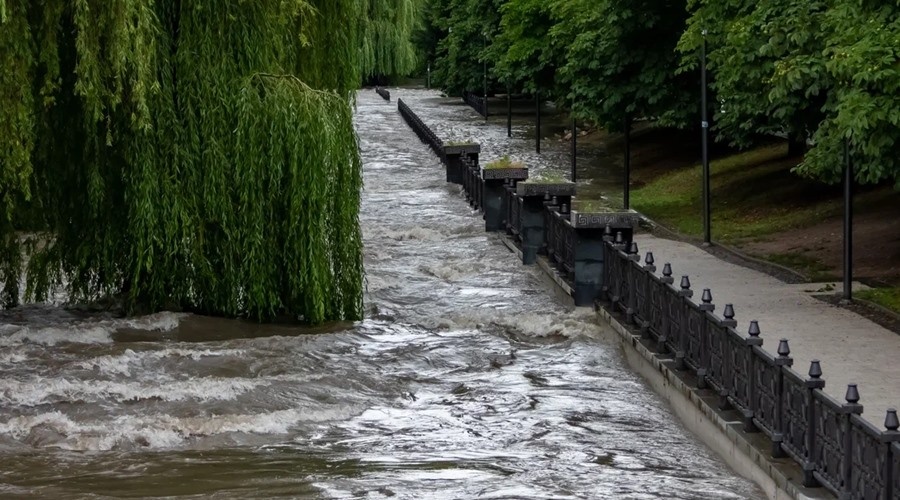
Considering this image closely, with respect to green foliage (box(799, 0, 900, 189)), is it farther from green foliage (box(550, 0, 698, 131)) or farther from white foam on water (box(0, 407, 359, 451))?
green foliage (box(550, 0, 698, 131))

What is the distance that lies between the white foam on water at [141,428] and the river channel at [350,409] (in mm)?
23

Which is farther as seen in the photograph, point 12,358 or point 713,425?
point 12,358

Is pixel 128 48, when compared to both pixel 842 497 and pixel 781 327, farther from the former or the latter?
pixel 842 497

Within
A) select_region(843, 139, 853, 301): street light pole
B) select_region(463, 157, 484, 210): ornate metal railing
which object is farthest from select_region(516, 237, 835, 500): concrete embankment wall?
select_region(463, 157, 484, 210): ornate metal railing

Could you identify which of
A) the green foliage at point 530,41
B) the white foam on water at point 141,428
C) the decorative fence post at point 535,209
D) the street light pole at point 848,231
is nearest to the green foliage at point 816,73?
the street light pole at point 848,231

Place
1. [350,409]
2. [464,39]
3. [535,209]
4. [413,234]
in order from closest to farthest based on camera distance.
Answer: [350,409], [535,209], [413,234], [464,39]

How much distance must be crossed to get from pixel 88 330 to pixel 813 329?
29.2ft

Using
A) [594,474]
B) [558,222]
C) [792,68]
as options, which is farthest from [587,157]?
[594,474]

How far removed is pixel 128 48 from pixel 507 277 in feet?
29.6

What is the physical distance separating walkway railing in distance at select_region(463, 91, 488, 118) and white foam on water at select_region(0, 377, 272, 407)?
52.6 m

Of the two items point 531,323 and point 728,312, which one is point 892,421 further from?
point 531,323

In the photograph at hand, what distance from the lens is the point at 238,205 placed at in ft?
Result: 59.7

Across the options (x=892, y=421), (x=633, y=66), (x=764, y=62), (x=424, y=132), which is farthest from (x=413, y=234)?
(x=424, y=132)

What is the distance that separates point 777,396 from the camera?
11.2 meters
